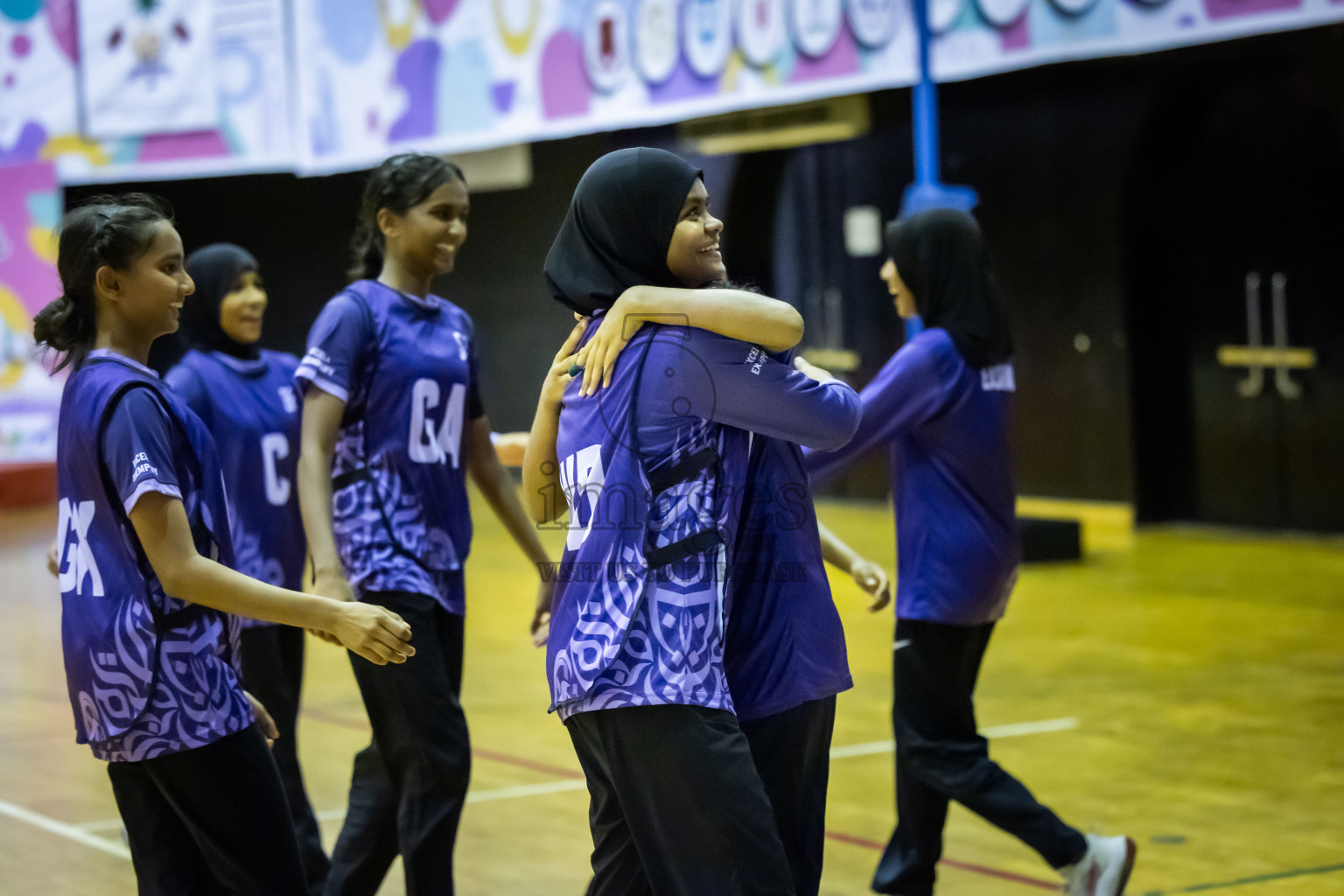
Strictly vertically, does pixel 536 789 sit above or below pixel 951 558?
below

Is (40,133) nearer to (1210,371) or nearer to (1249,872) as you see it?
(1210,371)

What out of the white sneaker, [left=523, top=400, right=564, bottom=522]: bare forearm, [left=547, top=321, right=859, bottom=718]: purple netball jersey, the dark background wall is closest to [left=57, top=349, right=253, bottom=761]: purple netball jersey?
[left=523, top=400, right=564, bottom=522]: bare forearm

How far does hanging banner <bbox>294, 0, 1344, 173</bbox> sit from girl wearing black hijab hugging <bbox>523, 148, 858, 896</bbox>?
19.8 ft

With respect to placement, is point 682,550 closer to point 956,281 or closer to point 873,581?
point 873,581

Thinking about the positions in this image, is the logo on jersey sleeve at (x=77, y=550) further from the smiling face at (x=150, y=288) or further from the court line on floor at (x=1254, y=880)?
the court line on floor at (x=1254, y=880)

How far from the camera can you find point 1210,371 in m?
10.2

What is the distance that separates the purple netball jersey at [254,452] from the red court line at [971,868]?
1565 mm

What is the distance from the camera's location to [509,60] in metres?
11.0

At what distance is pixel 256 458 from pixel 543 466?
1646 mm

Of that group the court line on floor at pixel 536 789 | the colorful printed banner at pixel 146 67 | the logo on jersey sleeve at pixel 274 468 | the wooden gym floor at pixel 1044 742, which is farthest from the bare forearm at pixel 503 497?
the colorful printed banner at pixel 146 67

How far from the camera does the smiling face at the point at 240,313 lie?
13.2 ft

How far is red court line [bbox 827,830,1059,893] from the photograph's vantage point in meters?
3.90

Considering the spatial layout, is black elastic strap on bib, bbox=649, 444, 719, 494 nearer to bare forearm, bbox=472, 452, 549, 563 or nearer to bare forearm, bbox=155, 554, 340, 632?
bare forearm, bbox=155, 554, 340, 632

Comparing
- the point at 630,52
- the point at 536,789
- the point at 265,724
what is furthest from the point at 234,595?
the point at 630,52
